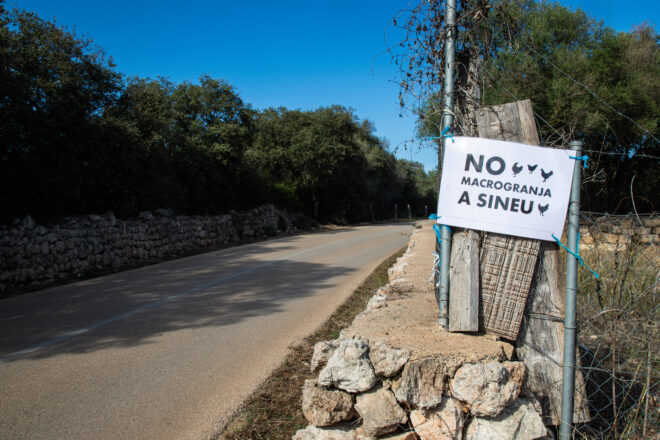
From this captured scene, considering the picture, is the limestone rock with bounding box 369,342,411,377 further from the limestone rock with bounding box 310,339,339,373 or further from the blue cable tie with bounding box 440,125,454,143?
the blue cable tie with bounding box 440,125,454,143

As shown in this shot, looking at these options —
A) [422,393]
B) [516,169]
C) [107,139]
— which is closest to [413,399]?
[422,393]

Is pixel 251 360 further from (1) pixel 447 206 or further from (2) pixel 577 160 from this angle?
(2) pixel 577 160

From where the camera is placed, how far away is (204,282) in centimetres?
945

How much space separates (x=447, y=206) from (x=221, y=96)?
20.1 m

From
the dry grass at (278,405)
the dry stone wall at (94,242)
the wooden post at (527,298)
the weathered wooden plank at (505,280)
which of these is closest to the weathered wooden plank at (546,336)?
the wooden post at (527,298)

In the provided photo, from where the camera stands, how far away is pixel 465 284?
10.3 ft

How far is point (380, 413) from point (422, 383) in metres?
0.34

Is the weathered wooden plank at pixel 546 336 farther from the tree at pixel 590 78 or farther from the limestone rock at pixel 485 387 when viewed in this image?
the tree at pixel 590 78

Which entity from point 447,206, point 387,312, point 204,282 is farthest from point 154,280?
point 447,206

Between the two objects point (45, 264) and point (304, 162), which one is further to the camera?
point (304, 162)

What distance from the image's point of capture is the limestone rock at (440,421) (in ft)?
8.95

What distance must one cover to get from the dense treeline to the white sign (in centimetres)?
65

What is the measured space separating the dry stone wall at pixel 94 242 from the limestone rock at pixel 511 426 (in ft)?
33.3

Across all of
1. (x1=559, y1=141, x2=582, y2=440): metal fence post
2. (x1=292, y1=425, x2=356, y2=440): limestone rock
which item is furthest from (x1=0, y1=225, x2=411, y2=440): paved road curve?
(x1=559, y1=141, x2=582, y2=440): metal fence post
